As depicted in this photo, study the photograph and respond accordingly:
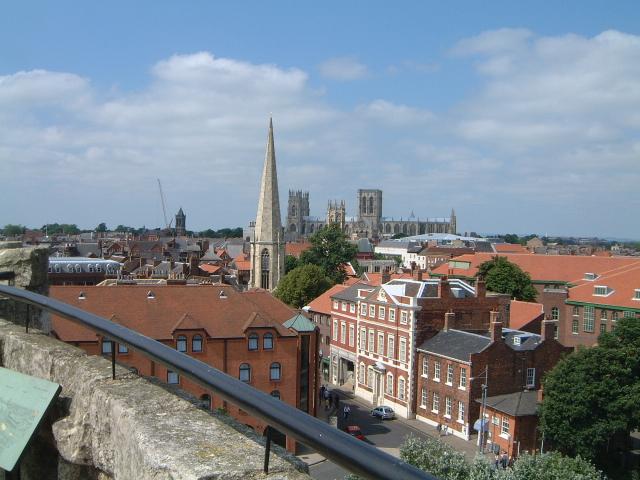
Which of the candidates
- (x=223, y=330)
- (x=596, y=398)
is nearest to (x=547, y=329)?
(x=596, y=398)

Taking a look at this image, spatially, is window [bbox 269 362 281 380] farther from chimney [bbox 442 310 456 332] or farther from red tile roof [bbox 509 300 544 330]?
red tile roof [bbox 509 300 544 330]

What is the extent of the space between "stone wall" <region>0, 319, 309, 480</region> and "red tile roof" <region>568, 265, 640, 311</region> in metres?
48.3

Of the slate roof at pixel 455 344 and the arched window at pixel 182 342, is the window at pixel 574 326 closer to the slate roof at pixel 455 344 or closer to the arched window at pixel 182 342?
the slate roof at pixel 455 344

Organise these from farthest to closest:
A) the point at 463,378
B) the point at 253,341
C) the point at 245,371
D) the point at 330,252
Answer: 1. the point at 330,252
2. the point at 463,378
3. the point at 253,341
4. the point at 245,371

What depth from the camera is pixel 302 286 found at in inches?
2464

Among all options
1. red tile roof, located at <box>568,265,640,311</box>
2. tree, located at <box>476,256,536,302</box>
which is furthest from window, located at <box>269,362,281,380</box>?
tree, located at <box>476,256,536,302</box>

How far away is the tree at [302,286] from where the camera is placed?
62.6 m

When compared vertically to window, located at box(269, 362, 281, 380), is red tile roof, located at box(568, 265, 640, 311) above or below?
above

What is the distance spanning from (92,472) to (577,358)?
96.4 feet

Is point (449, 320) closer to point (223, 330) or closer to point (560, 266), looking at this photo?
point (223, 330)

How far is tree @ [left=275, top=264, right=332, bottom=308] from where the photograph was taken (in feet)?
205

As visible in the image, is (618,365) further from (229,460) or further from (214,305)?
(229,460)

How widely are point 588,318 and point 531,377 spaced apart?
1755 centimetres

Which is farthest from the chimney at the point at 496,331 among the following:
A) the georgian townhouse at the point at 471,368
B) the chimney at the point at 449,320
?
the chimney at the point at 449,320
